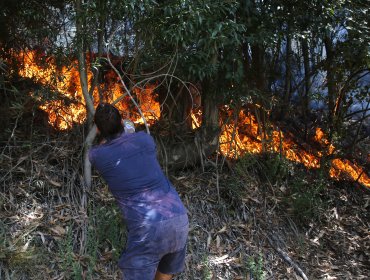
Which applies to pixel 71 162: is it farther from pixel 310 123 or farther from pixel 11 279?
pixel 310 123

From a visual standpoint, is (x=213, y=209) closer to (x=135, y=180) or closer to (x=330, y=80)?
(x=135, y=180)

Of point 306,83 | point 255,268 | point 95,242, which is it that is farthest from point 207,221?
point 306,83

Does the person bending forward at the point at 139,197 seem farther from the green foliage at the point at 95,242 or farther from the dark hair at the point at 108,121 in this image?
the green foliage at the point at 95,242

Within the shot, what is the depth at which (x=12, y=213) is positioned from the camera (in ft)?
18.2

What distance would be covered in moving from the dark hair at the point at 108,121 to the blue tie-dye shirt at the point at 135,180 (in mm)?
62

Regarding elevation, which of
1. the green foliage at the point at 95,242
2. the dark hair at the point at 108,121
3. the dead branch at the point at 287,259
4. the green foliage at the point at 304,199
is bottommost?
the dead branch at the point at 287,259

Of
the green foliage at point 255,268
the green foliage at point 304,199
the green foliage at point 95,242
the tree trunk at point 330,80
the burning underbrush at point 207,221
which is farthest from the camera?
the tree trunk at point 330,80

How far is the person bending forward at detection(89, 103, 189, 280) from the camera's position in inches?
153

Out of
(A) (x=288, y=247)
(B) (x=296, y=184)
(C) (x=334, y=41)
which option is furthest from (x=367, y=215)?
(C) (x=334, y=41)

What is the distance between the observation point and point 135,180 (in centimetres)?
391

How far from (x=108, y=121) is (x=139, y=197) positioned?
58cm

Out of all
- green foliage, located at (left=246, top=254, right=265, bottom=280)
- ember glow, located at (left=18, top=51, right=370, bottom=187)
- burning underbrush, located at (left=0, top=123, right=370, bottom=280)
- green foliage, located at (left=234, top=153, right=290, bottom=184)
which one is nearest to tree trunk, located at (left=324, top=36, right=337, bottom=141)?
ember glow, located at (left=18, top=51, right=370, bottom=187)

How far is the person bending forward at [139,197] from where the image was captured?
3.89 m

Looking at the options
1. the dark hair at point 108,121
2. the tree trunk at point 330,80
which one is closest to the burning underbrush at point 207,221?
the tree trunk at point 330,80
